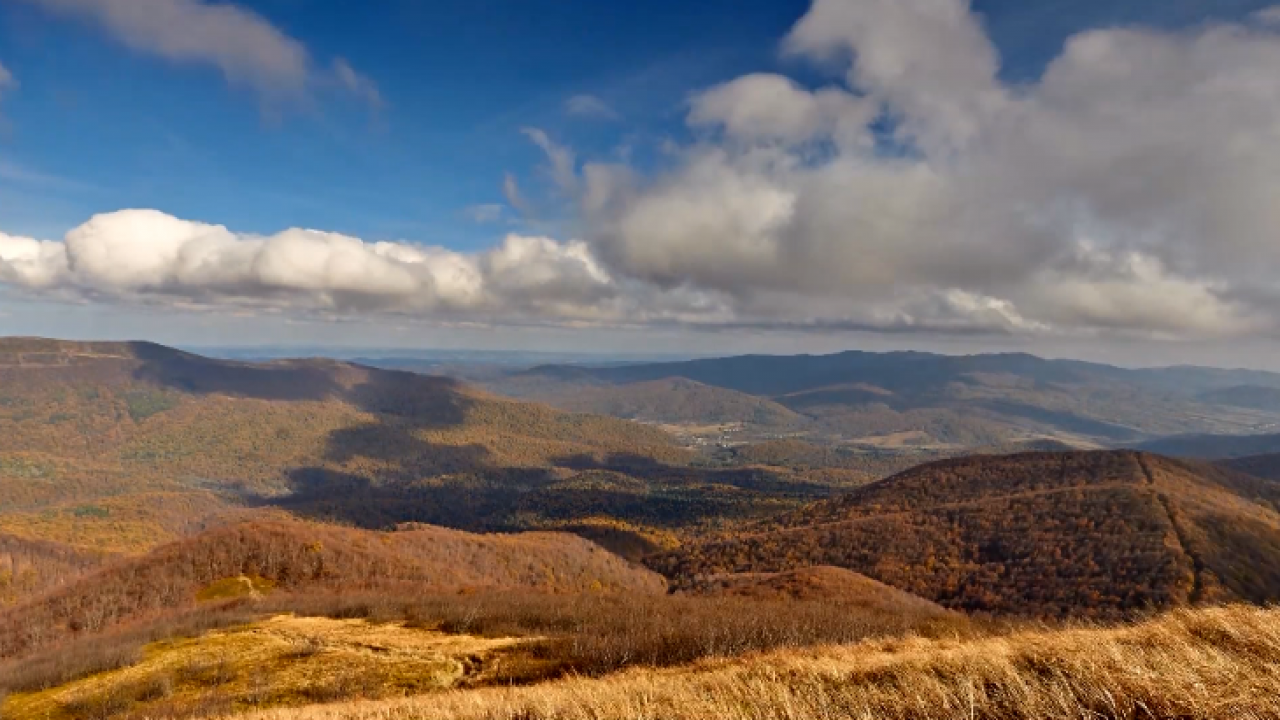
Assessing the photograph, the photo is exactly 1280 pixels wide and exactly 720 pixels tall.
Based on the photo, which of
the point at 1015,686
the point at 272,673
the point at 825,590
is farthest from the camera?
the point at 825,590

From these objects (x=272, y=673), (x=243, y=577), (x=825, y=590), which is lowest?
(x=243, y=577)

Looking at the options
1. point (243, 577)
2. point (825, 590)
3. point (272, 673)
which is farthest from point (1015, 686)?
point (243, 577)

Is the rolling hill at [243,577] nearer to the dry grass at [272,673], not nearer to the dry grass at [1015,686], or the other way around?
the dry grass at [272,673]

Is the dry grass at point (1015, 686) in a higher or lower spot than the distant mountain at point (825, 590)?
higher

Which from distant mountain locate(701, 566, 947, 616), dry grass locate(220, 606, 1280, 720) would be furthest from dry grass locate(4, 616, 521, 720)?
distant mountain locate(701, 566, 947, 616)

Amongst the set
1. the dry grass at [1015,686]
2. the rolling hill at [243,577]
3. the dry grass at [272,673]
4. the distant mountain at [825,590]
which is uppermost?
the dry grass at [1015,686]

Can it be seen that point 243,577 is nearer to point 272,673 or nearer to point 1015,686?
point 272,673

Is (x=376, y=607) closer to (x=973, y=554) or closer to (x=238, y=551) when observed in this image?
(x=238, y=551)

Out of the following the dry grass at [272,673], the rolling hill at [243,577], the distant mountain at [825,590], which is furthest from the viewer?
the rolling hill at [243,577]

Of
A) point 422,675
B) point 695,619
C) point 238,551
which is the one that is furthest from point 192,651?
point 238,551

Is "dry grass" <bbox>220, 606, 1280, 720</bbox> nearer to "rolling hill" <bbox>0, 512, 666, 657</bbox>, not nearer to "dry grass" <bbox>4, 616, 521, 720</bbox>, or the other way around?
"dry grass" <bbox>4, 616, 521, 720</bbox>

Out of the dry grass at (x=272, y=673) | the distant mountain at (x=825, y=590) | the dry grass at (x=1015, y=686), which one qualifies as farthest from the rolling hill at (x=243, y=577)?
the dry grass at (x=1015, y=686)
